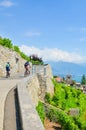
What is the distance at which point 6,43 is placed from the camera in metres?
45.9

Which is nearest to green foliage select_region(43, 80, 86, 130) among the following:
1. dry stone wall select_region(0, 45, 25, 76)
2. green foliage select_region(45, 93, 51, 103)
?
green foliage select_region(45, 93, 51, 103)

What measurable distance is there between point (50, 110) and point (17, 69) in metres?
17.0

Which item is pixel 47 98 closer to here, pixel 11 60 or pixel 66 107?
pixel 66 107

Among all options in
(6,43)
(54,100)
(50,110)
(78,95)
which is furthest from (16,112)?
(78,95)

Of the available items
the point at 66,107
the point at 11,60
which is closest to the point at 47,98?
the point at 66,107

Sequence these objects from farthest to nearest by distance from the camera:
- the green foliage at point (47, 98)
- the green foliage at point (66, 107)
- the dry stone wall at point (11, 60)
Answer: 1. the green foliage at point (47, 98)
2. the dry stone wall at point (11, 60)
3. the green foliage at point (66, 107)

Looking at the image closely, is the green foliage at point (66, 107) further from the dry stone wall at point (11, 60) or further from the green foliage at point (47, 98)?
the dry stone wall at point (11, 60)

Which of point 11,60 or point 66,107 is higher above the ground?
point 11,60

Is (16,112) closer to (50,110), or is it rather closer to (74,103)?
(50,110)

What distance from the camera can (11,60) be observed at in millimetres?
43250

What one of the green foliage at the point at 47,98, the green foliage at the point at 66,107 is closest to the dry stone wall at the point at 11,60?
the green foliage at the point at 47,98

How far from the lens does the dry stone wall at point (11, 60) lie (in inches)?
1512

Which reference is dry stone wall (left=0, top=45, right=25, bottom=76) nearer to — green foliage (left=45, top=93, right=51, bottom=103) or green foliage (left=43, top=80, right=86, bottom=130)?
green foliage (left=45, top=93, right=51, bottom=103)

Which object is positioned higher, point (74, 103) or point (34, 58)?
point (34, 58)
